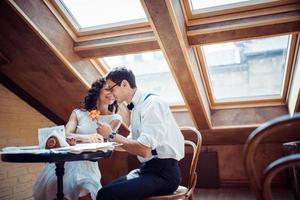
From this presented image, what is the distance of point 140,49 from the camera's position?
9.57ft

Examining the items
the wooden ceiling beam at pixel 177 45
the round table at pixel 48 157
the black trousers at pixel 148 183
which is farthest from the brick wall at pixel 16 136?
the black trousers at pixel 148 183

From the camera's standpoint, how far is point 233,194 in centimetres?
354

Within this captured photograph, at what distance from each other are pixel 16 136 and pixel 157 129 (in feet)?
8.03

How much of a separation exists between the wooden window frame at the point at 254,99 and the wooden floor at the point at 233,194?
1.03 meters

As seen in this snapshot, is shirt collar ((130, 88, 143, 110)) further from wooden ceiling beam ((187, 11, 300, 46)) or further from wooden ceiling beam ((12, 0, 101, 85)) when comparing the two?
wooden ceiling beam ((12, 0, 101, 85))

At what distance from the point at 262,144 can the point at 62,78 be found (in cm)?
259

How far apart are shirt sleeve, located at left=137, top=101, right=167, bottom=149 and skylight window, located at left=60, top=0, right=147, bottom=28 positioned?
1.24 m

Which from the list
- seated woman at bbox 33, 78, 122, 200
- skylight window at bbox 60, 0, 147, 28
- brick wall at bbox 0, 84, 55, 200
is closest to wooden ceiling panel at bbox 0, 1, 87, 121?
brick wall at bbox 0, 84, 55, 200

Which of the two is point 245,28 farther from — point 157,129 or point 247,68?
point 157,129

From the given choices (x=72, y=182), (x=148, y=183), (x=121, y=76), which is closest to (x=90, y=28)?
(x=121, y=76)

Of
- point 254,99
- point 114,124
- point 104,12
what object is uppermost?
point 104,12

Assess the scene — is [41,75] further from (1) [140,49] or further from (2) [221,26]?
(2) [221,26]

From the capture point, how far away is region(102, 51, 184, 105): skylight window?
11.5ft

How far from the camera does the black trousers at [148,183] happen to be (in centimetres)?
169
